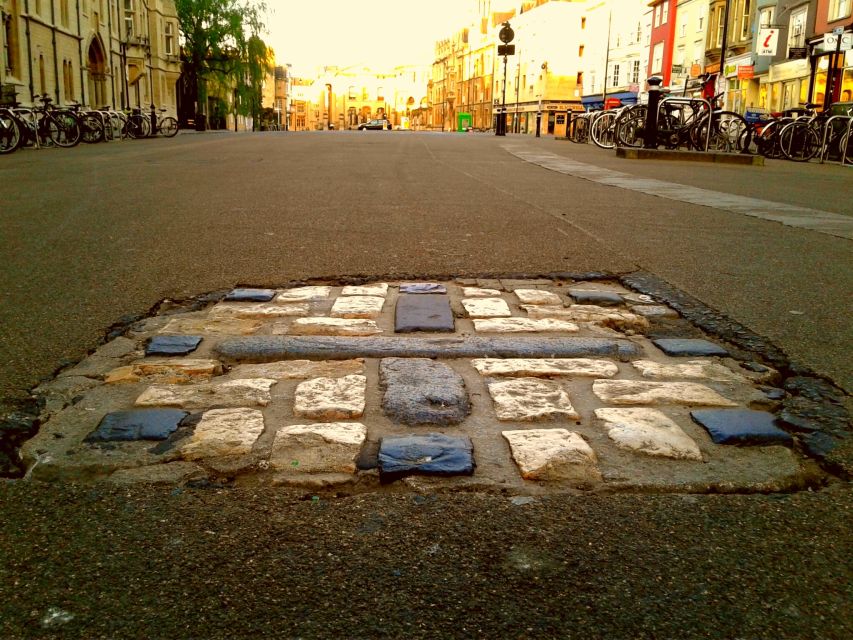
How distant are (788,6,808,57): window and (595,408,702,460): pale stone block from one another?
37.7m

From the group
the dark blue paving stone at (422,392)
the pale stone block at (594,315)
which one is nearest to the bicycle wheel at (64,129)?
the pale stone block at (594,315)

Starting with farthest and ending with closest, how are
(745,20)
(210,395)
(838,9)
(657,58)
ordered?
(657,58) < (745,20) < (838,9) < (210,395)

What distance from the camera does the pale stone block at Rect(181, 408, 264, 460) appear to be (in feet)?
7.04

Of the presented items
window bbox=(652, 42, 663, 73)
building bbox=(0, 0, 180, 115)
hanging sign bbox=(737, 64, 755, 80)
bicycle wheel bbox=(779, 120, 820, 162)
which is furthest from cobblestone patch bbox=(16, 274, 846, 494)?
window bbox=(652, 42, 663, 73)

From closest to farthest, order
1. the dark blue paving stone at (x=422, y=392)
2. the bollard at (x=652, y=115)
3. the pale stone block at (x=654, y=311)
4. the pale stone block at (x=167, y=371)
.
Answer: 1. the dark blue paving stone at (x=422, y=392)
2. the pale stone block at (x=167, y=371)
3. the pale stone block at (x=654, y=311)
4. the bollard at (x=652, y=115)

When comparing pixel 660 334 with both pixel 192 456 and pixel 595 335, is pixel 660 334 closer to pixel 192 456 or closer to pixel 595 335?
pixel 595 335

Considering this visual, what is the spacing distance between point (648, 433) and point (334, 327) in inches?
59.9

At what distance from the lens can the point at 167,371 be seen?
2793mm

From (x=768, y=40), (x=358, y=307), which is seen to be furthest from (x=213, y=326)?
(x=768, y=40)

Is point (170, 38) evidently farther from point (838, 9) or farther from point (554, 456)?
point (554, 456)

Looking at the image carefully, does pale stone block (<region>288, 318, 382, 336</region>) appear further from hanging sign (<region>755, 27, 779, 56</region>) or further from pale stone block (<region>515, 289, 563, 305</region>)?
hanging sign (<region>755, 27, 779, 56</region>)

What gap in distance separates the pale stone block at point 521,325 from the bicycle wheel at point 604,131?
18.9 meters

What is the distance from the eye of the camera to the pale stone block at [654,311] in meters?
3.66

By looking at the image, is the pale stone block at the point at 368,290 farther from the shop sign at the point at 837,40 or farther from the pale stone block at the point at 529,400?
the shop sign at the point at 837,40
